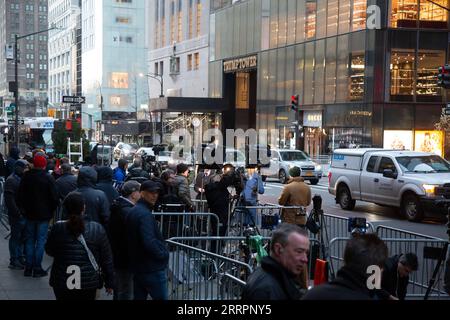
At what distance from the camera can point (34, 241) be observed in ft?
31.4

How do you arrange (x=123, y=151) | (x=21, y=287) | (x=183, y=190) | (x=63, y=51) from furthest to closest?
(x=63, y=51), (x=123, y=151), (x=183, y=190), (x=21, y=287)

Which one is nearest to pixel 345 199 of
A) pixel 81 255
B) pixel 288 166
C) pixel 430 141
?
pixel 288 166

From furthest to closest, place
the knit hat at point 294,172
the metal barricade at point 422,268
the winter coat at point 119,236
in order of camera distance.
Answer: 1. the knit hat at point 294,172
2. the metal barricade at point 422,268
3. the winter coat at point 119,236

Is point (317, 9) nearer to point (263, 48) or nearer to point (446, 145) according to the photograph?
point (263, 48)

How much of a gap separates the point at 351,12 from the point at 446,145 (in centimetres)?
1046

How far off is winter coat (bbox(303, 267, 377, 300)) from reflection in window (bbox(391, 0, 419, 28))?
126 ft

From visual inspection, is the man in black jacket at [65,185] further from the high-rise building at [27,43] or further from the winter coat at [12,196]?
the high-rise building at [27,43]

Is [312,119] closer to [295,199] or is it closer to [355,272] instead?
[295,199]

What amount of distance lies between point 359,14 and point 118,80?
67347mm

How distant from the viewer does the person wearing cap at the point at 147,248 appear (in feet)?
20.7

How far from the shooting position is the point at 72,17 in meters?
117

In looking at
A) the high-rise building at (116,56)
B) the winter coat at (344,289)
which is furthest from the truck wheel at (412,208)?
the high-rise building at (116,56)

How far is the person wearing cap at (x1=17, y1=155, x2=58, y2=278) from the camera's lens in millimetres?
9430

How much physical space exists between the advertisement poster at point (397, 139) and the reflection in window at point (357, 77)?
9.58 ft
